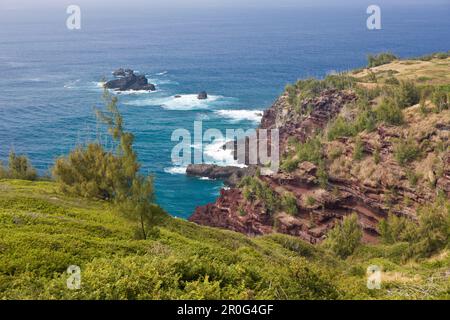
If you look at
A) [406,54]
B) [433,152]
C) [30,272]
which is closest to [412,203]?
[433,152]

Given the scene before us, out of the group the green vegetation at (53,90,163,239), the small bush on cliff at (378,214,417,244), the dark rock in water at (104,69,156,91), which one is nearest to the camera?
the green vegetation at (53,90,163,239)

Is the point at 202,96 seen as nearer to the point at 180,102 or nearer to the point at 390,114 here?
the point at 180,102

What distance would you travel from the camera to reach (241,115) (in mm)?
117562

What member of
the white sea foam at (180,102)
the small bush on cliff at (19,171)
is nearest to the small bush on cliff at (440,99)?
the small bush on cliff at (19,171)

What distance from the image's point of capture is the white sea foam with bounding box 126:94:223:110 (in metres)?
126

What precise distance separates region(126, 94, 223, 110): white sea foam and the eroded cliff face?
54.0 metres

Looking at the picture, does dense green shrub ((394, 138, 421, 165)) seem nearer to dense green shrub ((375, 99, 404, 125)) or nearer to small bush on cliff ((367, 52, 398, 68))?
dense green shrub ((375, 99, 404, 125))

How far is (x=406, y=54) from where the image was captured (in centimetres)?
19775

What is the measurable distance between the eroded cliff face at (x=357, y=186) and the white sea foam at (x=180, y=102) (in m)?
54.0

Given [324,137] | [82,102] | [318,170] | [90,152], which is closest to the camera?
[90,152]

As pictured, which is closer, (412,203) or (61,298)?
(61,298)

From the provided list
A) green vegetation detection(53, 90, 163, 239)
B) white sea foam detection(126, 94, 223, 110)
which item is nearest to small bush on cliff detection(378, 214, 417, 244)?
green vegetation detection(53, 90, 163, 239)
